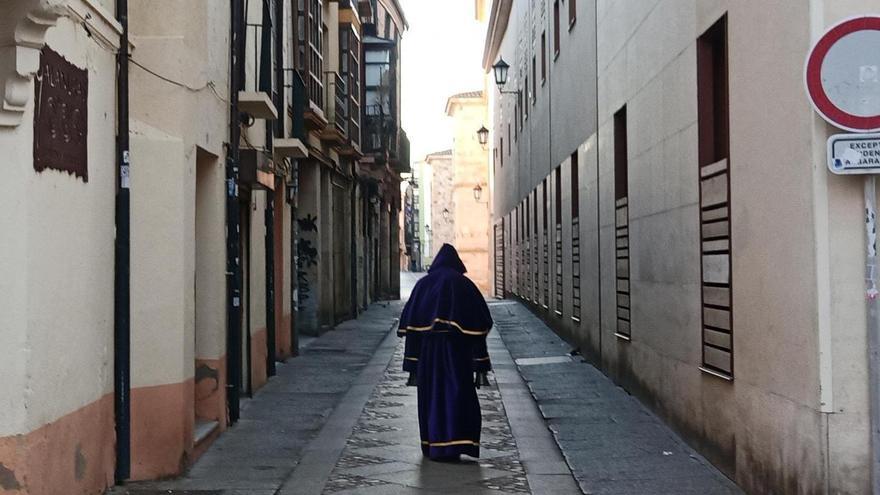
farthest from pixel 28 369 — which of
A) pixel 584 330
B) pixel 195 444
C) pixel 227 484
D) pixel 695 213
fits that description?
pixel 584 330

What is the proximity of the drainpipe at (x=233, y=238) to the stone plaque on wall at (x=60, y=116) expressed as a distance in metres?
3.26

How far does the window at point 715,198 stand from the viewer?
8.27m

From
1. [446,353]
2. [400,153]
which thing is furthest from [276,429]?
[400,153]

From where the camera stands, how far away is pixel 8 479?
5.77m

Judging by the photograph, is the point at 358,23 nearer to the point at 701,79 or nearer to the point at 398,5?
the point at 398,5

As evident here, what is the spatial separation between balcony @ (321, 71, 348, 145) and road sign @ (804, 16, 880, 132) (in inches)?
589

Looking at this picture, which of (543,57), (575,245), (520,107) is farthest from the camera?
(520,107)

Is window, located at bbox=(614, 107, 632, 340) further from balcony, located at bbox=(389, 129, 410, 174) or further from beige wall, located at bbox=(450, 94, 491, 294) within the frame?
beige wall, located at bbox=(450, 94, 491, 294)

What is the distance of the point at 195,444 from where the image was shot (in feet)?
29.4

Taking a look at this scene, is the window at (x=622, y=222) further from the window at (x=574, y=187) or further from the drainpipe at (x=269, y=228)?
the window at (x=574, y=187)

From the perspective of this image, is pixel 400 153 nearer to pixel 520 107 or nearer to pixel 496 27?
pixel 520 107

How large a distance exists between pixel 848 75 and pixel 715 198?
2919 mm

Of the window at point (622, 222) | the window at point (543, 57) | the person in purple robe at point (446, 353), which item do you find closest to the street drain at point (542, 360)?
the window at point (622, 222)

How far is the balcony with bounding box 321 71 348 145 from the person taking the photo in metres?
21.2
